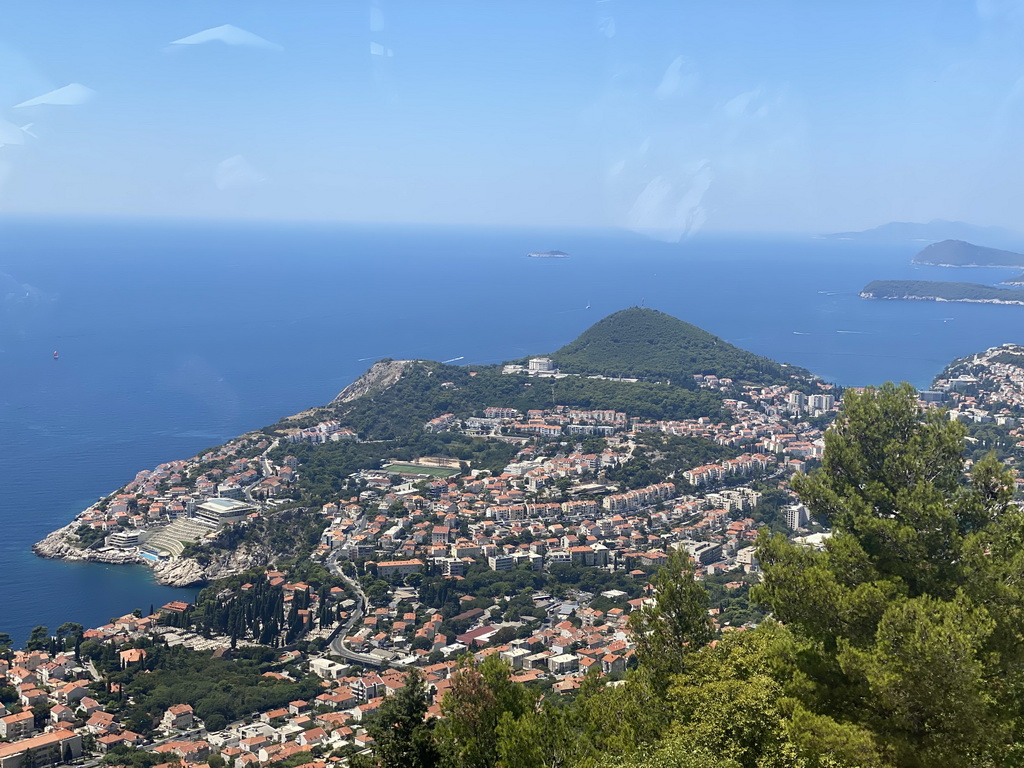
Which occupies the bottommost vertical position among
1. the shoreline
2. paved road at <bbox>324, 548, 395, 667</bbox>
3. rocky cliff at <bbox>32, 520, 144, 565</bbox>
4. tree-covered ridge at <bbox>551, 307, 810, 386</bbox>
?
rocky cliff at <bbox>32, 520, 144, 565</bbox>

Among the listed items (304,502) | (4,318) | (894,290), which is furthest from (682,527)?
(894,290)

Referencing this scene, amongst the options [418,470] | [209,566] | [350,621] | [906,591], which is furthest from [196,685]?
[418,470]

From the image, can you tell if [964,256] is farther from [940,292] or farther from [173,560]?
[173,560]

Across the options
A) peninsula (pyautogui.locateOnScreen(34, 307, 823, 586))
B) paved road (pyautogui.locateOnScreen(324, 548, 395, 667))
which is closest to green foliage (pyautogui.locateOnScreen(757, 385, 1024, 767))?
paved road (pyautogui.locateOnScreen(324, 548, 395, 667))

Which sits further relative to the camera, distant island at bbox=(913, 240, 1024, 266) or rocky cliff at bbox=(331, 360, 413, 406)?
distant island at bbox=(913, 240, 1024, 266)

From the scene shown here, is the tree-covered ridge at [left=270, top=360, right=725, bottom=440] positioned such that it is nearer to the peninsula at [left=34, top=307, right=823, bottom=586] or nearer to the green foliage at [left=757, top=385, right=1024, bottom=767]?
the peninsula at [left=34, top=307, right=823, bottom=586]

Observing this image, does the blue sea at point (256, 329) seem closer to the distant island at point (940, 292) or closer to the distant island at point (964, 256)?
the distant island at point (964, 256)
